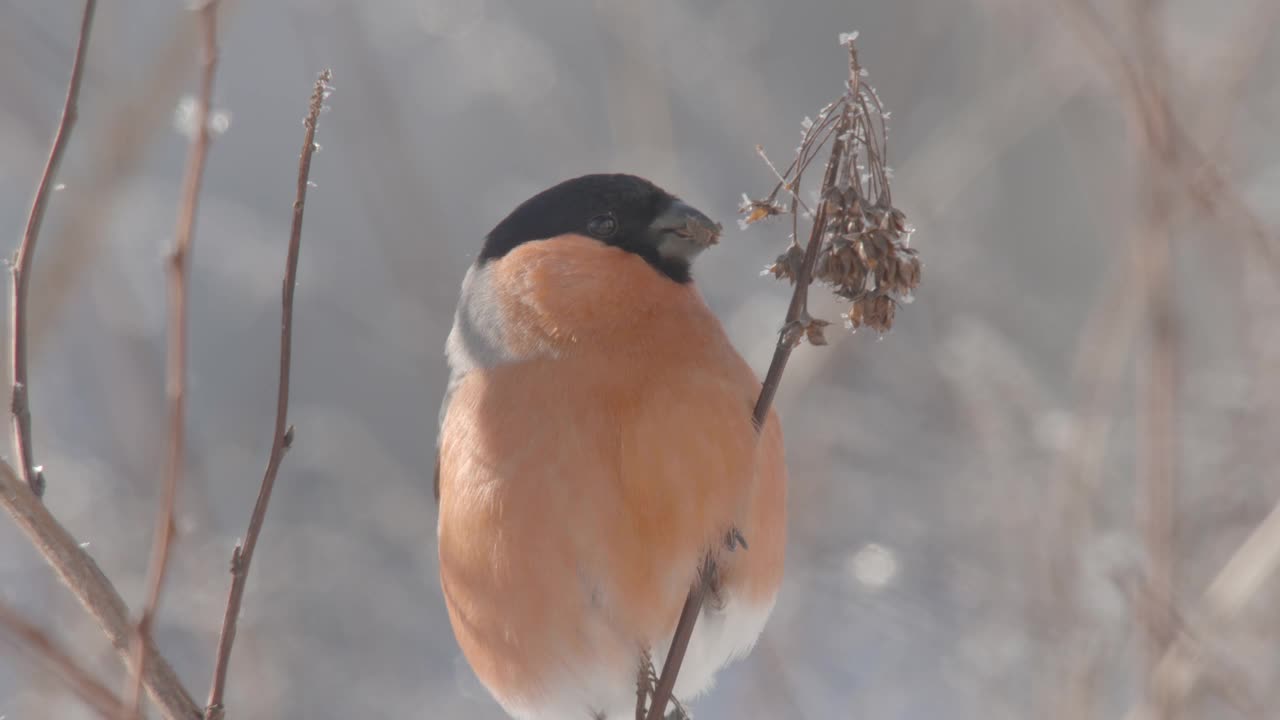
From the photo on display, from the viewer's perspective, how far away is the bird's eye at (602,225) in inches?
122

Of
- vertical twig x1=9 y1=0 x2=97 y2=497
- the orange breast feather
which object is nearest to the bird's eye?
the orange breast feather

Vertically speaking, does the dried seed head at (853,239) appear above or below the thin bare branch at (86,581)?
above

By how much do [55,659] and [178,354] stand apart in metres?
0.36

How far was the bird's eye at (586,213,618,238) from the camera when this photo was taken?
3.11 metres

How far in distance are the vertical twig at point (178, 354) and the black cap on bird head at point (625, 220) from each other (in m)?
1.51

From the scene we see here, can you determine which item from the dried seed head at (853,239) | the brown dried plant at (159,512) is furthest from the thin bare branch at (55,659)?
the dried seed head at (853,239)

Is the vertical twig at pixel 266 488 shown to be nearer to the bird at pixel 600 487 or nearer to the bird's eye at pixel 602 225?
the bird at pixel 600 487

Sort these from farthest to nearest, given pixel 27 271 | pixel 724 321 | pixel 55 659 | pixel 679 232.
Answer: pixel 724 321
pixel 679 232
pixel 27 271
pixel 55 659

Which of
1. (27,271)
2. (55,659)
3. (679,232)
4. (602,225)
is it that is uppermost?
(602,225)

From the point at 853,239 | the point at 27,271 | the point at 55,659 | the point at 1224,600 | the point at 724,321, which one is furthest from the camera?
the point at 724,321

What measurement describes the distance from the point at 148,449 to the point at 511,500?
171cm

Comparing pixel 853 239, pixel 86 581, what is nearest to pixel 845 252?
pixel 853 239

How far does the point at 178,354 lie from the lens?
4.91 feet

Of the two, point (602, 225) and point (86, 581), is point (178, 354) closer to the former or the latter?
point (86, 581)
